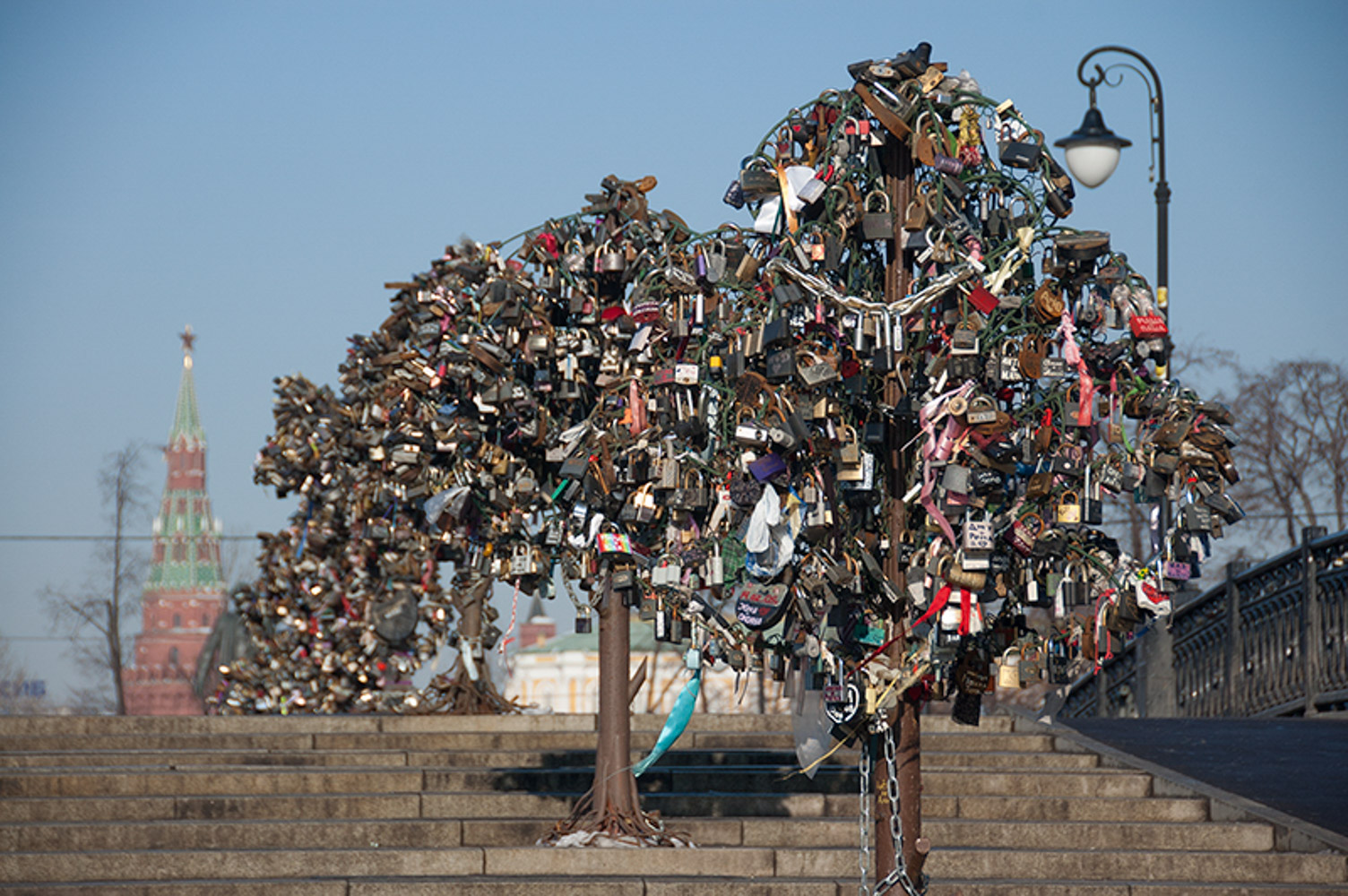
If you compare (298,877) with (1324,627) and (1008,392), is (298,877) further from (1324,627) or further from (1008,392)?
(1324,627)

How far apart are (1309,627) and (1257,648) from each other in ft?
4.05

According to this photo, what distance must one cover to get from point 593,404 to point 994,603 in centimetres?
445

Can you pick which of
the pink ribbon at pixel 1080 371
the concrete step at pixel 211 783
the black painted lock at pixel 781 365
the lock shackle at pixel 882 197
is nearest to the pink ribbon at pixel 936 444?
the pink ribbon at pixel 1080 371

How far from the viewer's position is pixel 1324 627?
17.7 metres

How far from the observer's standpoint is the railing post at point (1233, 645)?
1902cm

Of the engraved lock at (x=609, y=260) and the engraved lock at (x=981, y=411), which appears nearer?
the engraved lock at (x=981, y=411)

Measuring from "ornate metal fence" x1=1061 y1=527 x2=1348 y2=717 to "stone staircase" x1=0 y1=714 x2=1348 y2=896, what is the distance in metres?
4.63

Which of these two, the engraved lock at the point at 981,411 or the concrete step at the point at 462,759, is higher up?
the engraved lock at the point at 981,411

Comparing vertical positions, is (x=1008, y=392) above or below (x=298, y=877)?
above

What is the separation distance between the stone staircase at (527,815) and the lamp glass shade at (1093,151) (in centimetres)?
503

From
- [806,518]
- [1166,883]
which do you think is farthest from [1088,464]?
[1166,883]

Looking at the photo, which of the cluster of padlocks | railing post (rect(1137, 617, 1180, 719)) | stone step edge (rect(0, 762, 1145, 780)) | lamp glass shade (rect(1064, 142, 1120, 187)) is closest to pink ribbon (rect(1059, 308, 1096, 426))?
the cluster of padlocks

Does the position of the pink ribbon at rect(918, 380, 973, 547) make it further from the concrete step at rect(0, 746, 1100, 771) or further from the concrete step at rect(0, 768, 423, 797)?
the concrete step at rect(0, 768, 423, 797)

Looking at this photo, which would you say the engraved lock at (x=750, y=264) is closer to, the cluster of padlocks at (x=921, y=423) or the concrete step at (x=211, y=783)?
the cluster of padlocks at (x=921, y=423)
